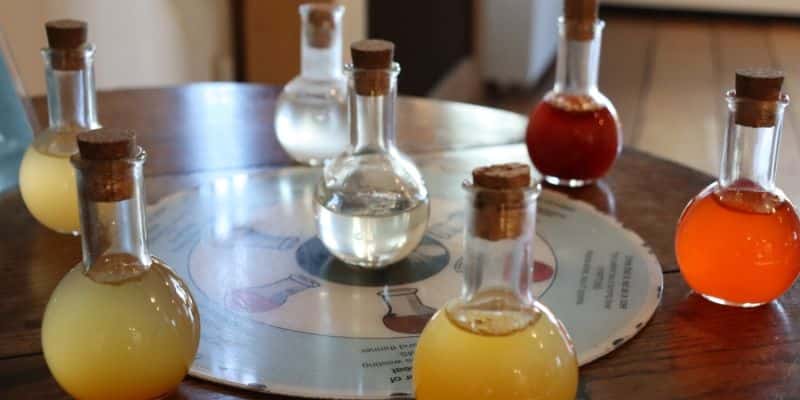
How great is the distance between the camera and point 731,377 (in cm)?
71

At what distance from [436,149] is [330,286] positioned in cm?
42

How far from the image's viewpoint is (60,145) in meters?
0.92

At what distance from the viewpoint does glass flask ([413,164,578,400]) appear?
23.2 inches

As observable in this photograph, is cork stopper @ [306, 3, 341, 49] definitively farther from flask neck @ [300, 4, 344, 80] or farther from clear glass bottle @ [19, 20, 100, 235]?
clear glass bottle @ [19, 20, 100, 235]

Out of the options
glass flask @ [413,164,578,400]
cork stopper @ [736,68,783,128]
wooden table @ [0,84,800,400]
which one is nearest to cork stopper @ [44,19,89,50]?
wooden table @ [0,84,800,400]

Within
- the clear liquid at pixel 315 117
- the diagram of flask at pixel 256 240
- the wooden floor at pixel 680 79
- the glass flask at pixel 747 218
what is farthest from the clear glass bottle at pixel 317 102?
the wooden floor at pixel 680 79

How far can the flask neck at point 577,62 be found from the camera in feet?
3.47

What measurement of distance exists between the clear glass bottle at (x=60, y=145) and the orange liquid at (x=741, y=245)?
0.54m

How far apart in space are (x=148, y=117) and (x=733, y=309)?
79 cm

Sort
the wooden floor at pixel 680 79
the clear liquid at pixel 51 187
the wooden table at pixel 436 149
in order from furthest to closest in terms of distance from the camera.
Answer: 1. the wooden floor at pixel 680 79
2. the clear liquid at pixel 51 187
3. the wooden table at pixel 436 149

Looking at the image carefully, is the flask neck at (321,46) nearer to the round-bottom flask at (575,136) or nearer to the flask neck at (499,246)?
the round-bottom flask at (575,136)

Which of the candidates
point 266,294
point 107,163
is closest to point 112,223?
point 107,163

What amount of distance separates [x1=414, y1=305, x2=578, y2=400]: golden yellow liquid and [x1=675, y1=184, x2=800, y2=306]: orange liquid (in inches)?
9.5

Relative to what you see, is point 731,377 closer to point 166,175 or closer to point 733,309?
point 733,309
